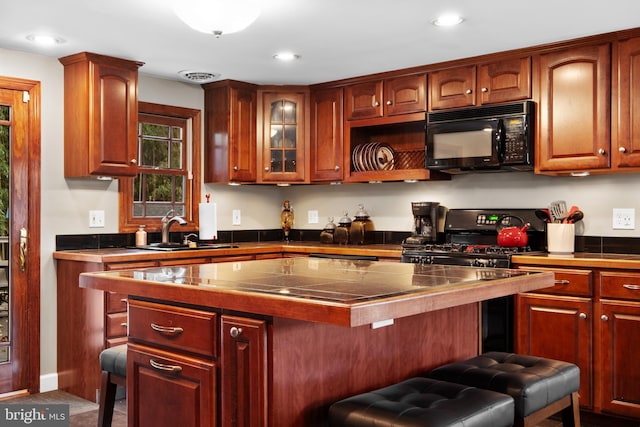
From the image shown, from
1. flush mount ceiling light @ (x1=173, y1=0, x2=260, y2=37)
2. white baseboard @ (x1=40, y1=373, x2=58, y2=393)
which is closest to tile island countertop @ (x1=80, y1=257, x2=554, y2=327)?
flush mount ceiling light @ (x1=173, y1=0, x2=260, y2=37)

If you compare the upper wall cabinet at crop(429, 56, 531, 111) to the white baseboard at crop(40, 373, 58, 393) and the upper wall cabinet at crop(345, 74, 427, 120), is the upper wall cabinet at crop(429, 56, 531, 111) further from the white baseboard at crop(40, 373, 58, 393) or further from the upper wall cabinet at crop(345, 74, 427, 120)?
the white baseboard at crop(40, 373, 58, 393)

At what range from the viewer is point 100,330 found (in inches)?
151

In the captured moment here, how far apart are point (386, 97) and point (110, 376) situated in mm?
2863

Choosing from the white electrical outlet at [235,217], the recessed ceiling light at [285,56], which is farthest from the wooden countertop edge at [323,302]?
the white electrical outlet at [235,217]

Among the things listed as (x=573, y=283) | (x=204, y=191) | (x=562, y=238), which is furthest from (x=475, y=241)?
(x=204, y=191)

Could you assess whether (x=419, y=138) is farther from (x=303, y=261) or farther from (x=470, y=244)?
(x=303, y=261)

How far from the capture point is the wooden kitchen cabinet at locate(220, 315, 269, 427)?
1.88m

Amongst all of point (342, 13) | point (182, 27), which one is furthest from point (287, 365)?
point (182, 27)

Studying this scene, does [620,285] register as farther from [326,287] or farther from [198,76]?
[198,76]

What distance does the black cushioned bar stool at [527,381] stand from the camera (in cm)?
204

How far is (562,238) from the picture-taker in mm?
3898

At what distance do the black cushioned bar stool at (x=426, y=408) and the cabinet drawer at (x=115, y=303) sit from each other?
7.62ft

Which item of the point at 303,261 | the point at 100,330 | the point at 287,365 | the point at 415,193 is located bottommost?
the point at 100,330

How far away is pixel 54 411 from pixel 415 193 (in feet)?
9.36
